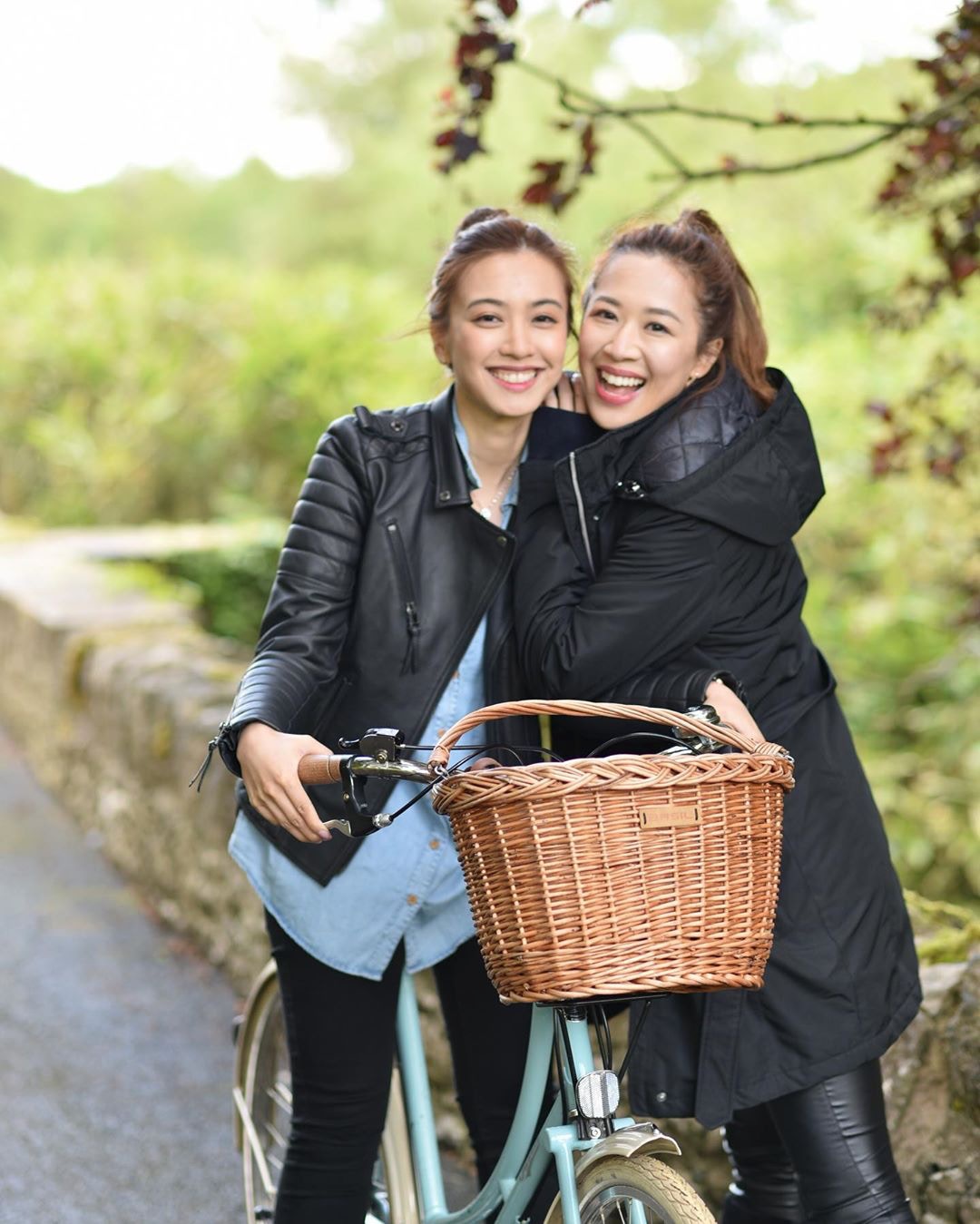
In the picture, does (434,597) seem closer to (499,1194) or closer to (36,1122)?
(499,1194)

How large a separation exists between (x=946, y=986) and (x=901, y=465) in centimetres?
205

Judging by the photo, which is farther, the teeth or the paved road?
the paved road

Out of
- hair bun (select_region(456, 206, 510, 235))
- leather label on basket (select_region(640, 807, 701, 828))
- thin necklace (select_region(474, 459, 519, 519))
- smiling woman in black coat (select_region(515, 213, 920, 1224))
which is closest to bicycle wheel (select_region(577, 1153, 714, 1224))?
smiling woman in black coat (select_region(515, 213, 920, 1224))

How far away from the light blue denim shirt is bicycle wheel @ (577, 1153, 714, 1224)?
55 centimetres

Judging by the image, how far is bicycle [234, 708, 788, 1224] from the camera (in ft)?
6.63

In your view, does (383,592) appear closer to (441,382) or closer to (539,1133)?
(539,1133)

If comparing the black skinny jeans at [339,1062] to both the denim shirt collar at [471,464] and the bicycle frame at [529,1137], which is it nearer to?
the bicycle frame at [529,1137]

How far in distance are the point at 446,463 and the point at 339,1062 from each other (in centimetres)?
102

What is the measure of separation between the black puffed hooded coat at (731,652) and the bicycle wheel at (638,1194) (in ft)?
0.73

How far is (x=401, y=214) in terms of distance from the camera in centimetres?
2975

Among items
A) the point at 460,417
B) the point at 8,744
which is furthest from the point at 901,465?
the point at 8,744

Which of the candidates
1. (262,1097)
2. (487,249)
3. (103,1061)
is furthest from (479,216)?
(103,1061)

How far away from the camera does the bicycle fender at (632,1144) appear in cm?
202

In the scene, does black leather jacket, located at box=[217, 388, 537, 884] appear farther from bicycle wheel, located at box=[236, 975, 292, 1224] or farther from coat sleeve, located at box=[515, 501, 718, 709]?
bicycle wheel, located at box=[236, 975, 292, 1224]
